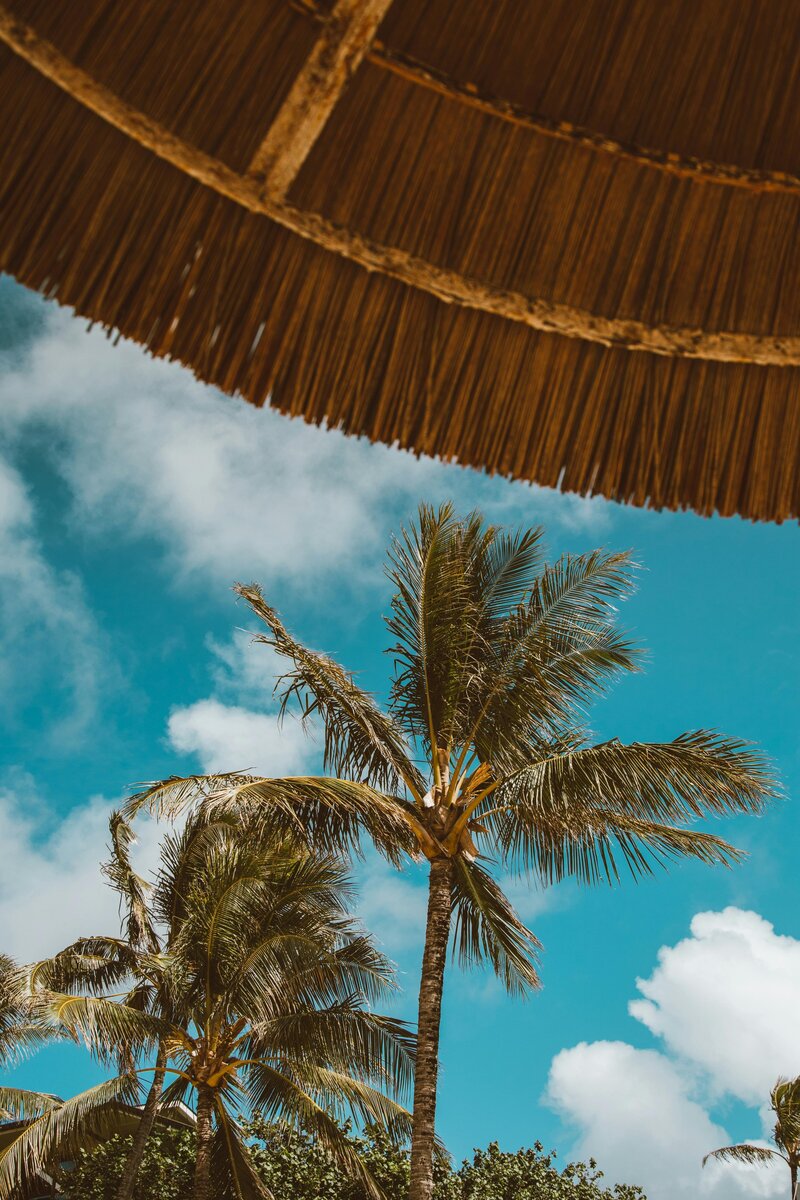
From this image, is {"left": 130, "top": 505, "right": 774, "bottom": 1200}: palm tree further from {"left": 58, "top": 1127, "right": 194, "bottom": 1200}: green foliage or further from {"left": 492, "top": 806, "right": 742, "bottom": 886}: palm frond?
{"left": 58, "top": 1127, "right": 194, "bottom": 1200}: green foliage

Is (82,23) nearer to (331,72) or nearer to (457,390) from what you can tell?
(331,72)

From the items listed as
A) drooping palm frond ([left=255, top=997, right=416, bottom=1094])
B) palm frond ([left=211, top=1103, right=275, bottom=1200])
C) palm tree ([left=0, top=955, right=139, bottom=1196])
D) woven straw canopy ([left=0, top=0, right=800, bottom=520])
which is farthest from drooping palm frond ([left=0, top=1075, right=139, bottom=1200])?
woven straw canopy ([left=0, top=0, right=800, bottom=520])

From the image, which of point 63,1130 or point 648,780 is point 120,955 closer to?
point 63,1130

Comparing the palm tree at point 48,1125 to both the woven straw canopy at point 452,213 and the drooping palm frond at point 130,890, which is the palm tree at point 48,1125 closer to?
the drooping palm frond at point 130,890

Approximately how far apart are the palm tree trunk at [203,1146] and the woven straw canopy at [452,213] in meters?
12.4

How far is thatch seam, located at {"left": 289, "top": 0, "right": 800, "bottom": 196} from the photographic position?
164cm

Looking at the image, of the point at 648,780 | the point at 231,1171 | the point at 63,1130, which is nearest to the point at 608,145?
the point at 648,780

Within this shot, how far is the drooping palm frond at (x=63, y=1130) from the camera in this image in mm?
12852

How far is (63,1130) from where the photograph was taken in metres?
13.2

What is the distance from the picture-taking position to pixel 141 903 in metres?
15.4

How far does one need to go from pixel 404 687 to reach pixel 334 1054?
4.71 metres

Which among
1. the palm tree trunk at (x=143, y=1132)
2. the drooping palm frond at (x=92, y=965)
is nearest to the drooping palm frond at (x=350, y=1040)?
the palm tree trunk at (x=143, y=1132)

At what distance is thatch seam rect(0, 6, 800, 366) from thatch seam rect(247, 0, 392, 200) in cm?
4

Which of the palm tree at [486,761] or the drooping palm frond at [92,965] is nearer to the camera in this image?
the palm tree at [486,761]
